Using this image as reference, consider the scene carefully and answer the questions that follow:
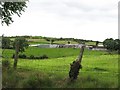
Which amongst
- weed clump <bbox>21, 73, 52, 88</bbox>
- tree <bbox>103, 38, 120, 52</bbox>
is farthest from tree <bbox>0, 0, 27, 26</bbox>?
tree <bbox>103, 38, 120, 52</bbox>

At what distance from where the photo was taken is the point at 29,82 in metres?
20.9

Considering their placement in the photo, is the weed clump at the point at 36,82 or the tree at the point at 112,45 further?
the tree at the point at 112,45

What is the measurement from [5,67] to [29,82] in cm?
578

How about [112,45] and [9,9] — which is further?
[112,45]

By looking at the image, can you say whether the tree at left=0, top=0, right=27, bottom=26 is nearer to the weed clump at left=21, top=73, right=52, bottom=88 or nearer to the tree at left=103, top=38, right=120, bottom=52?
the weed clump at left=21, top=73, right=52, bottom=88

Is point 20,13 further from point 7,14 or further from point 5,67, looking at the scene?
point 5,67

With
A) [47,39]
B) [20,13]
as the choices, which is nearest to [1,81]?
[20,13]

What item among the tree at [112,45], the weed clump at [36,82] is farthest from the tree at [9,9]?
the tree at [112,45]

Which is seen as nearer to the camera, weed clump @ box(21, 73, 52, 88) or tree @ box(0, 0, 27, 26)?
weed clump @ box(21, 73, 52, 88)

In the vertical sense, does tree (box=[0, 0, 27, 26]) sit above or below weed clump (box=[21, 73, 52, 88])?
above

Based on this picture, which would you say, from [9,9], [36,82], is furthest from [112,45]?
[36,82]

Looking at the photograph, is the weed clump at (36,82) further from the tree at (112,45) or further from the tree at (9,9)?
the tree at (112,45)

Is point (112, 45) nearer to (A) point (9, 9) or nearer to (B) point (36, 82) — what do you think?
(A) point (9, 9)

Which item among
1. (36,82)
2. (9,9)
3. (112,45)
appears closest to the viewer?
(36,82)
